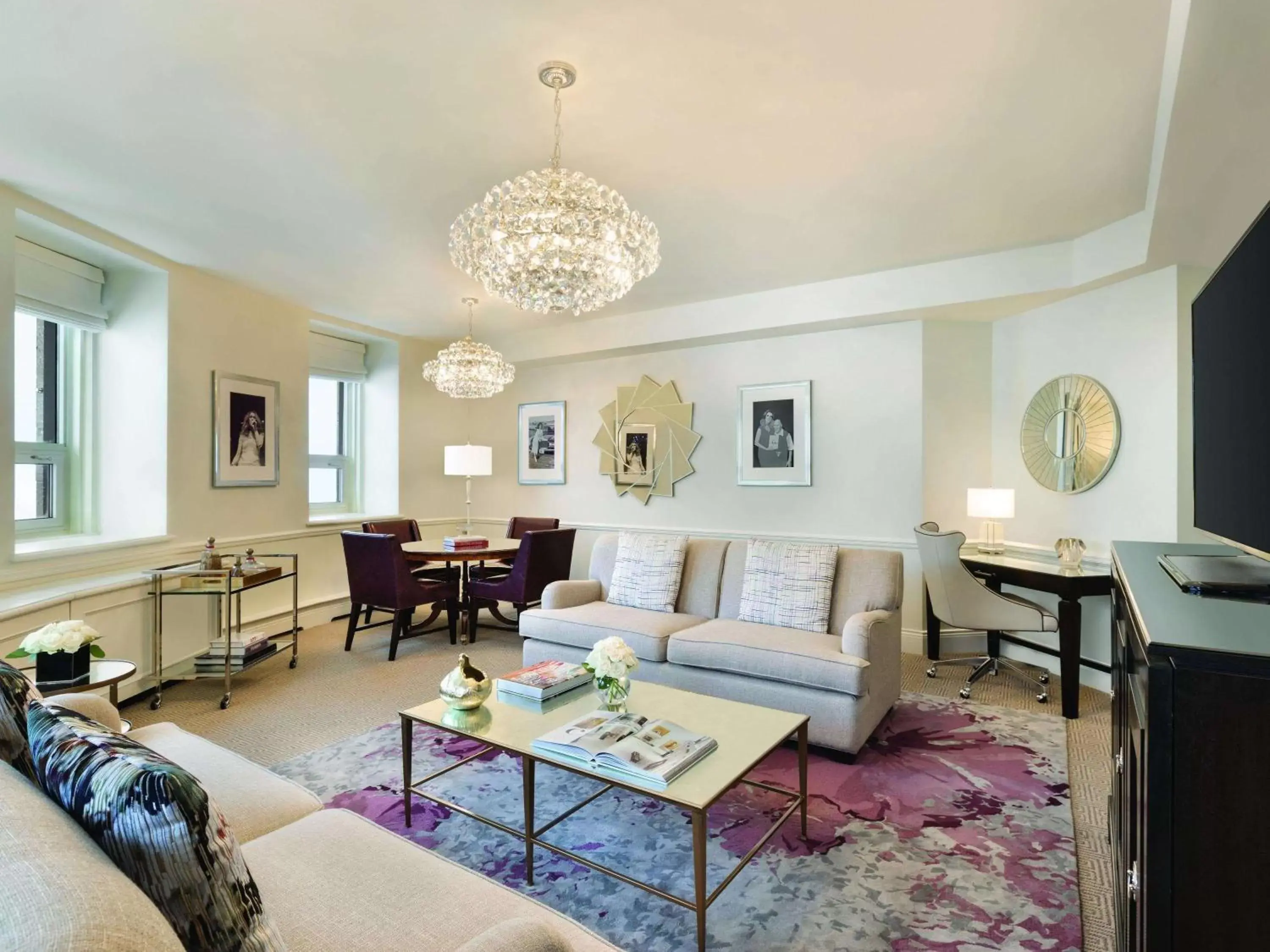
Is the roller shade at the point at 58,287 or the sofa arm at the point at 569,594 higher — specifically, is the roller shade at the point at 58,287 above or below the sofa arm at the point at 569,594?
above

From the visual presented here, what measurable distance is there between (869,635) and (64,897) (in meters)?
2.81

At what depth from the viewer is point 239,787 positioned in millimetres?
1714

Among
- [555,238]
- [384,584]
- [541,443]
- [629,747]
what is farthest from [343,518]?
[629,747]

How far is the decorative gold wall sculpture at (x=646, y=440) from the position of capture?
5.71 metres

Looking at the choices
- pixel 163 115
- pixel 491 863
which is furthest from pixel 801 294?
pixel 491 863

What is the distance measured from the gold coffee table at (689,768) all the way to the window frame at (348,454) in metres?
4.13

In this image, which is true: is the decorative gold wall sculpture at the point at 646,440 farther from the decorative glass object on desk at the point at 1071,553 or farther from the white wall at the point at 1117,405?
the decorative glass object on desk at the point at 1071,553

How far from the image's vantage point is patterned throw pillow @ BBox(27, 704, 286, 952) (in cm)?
76

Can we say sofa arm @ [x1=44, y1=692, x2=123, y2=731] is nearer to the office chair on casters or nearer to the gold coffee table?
the gold coffee table

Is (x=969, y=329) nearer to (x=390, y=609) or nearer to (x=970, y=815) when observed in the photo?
(x=970, y=815)

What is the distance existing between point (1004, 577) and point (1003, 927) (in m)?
2.57

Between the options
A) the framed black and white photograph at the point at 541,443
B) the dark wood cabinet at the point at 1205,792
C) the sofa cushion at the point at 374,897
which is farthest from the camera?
the framed black and white photograph at the point at 541,443

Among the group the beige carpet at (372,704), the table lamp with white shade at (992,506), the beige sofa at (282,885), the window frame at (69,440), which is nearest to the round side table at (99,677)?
the beige carpet at (372,704)

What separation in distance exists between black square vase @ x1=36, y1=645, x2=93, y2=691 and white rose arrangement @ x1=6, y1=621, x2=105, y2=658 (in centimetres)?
2
